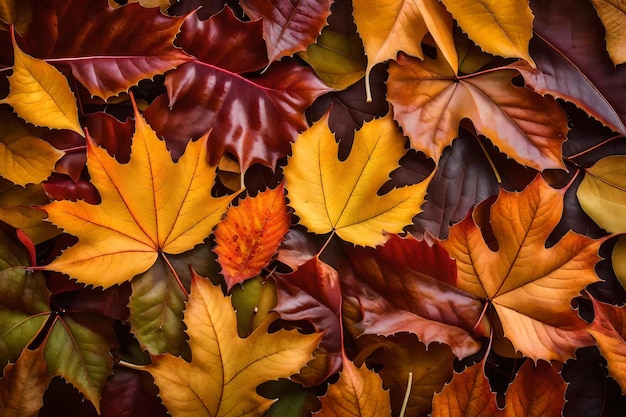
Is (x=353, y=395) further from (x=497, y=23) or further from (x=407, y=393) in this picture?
(x=497, y=23)

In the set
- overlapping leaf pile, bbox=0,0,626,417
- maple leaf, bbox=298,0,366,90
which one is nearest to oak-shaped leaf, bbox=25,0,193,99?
overlapping leaf pile, bbox=0,0,626,417

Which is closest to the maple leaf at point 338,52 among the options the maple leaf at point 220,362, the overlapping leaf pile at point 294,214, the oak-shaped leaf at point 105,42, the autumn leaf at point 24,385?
the overlapping leaf pile at point 294,214

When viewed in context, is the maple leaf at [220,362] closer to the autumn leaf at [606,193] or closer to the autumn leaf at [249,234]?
the autumn leaf at [249,234]

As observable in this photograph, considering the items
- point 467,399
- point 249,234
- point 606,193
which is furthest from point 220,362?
point 606,193

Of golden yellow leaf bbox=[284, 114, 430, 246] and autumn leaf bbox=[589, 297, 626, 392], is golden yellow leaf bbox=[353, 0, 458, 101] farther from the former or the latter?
autumn leaf bbox=[589, 297, 626, 392]

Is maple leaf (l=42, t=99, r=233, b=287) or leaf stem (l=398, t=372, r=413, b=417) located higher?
maple leaf (l=42, t=99, r=233, b=287)

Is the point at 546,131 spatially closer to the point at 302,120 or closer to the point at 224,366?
the point at 302,120

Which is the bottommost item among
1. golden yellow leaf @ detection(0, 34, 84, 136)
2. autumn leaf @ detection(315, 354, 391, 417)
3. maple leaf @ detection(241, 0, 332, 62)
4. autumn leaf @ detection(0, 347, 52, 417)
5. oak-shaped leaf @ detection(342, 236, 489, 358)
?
autumn leaf @ detection(0, 347, 52, 417)

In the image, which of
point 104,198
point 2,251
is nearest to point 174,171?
point 104,198
